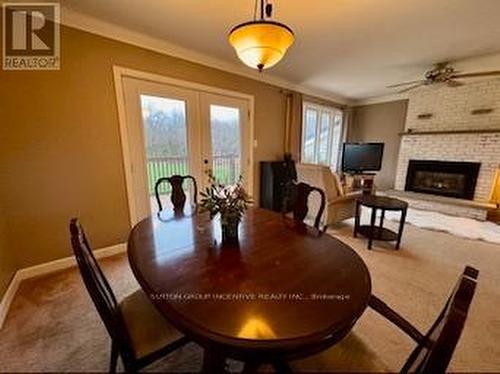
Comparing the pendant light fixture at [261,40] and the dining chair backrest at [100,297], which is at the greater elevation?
the pendant light fixture at [261,40]

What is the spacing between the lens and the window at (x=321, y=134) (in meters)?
5.20

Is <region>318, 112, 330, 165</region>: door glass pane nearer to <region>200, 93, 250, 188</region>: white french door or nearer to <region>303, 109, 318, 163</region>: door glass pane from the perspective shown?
<region>303, 109, 318, 163</region>: door glass pane

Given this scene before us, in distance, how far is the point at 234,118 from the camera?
12.3 ft

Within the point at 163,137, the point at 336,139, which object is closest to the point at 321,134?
the point at 336,139

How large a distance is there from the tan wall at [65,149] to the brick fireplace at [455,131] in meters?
5.03

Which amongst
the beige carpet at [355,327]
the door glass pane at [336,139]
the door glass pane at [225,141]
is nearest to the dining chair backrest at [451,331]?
the beige carpet at [355,327]

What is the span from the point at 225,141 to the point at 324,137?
3031 millimetres

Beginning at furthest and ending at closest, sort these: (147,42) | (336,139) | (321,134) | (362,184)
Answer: (336,139) < (321,134) < (362,184) < (147,42)

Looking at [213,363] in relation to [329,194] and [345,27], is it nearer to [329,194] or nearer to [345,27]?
[329,194]

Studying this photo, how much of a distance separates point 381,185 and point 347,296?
19.0 ft

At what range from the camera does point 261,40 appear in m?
1.44

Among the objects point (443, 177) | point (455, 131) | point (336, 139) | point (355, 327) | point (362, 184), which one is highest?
point (455, 131)

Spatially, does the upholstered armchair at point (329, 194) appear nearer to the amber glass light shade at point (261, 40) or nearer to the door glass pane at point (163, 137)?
the door glass pane at point (163, 137)

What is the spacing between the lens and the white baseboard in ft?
5.83
